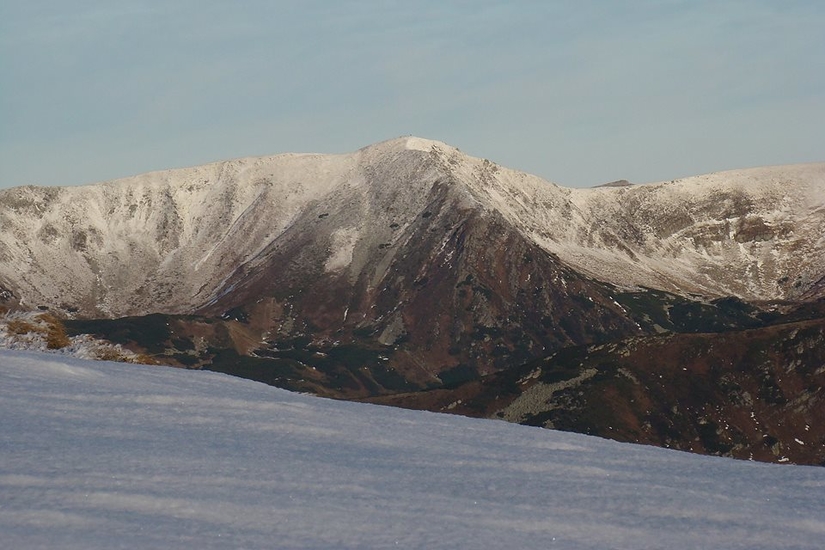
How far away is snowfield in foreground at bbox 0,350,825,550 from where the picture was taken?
14.8 metres

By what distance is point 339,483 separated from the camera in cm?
1722

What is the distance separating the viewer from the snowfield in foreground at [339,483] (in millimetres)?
14828

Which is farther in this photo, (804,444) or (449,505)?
(804,444)

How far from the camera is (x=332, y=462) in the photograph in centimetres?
1853

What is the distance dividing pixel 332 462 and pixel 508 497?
10.2 ft

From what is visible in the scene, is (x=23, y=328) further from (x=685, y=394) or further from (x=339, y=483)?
(x=685, y=394)

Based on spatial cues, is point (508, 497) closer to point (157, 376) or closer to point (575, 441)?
point (575, 441)

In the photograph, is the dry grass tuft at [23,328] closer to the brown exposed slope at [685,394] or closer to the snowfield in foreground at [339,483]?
the snowfield in foreground at [339,483]

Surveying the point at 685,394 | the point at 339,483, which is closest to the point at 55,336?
the point at 339,483

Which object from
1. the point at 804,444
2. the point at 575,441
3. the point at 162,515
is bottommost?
the point at 804,444

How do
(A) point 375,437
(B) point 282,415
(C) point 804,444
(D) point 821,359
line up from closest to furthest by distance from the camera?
(A) point 375,437 → (B) point 282,415 → (C) point 804,444 → (D) point 821,359

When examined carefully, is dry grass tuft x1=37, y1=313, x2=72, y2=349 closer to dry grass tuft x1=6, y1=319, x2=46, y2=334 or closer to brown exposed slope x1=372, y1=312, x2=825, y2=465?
dry grass tuft x1=6, y1=319, x2=46, y2=334

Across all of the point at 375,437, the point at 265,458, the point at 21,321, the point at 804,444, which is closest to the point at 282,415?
the point at 375,437

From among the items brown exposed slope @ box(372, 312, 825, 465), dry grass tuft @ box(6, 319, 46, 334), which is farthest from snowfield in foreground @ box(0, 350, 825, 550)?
brown exposed slope @ box(372, 312, 825, 465)
